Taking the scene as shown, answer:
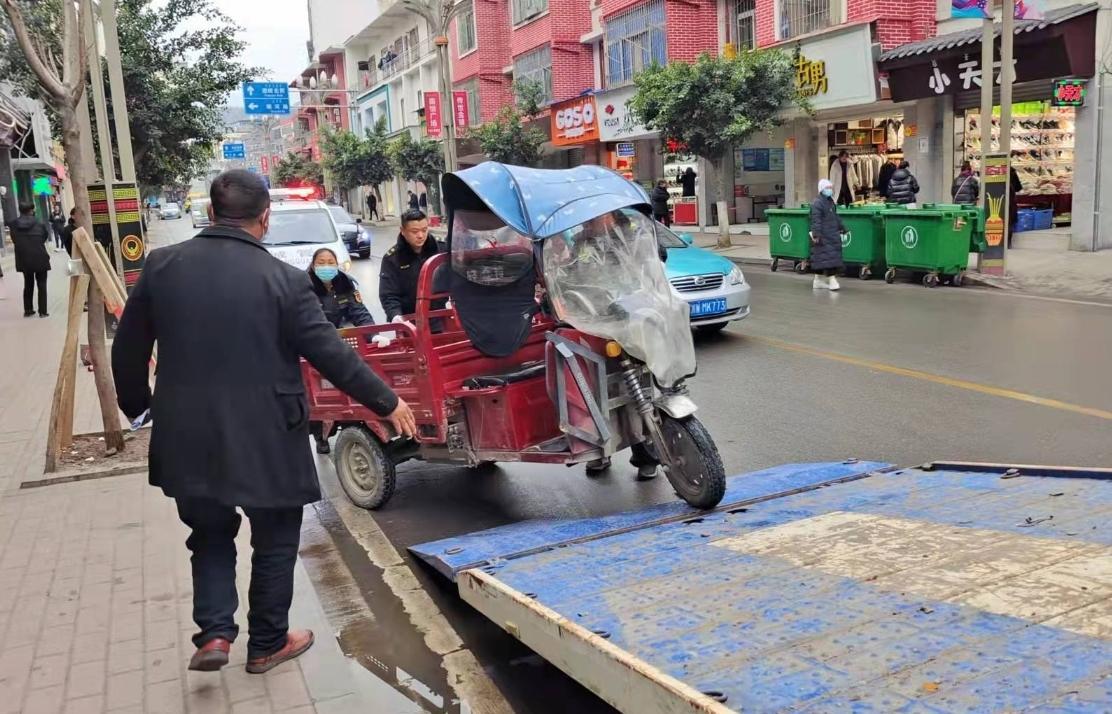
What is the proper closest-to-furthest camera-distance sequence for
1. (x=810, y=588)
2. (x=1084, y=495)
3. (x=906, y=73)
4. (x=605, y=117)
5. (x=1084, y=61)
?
(x=810, y=588)
(x=1084, y=495)
(x=1084, y=61)
(x=906, y=73)
(x=605, y=117)

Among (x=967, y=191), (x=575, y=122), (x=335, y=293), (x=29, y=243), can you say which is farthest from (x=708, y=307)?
(x=575, y=122)

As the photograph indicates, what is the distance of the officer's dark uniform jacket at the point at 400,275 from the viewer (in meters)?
7.09

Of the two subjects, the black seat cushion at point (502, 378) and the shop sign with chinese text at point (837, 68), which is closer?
the black seat cushion at point (502, 378)

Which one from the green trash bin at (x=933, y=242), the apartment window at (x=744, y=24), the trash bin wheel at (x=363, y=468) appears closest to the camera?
the trash bin wheel at (x=363, y=468)

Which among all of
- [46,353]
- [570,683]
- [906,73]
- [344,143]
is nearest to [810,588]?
[570,683]

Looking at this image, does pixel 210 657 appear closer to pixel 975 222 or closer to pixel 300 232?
pixel 300 232

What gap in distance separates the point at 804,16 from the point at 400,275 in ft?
62.8

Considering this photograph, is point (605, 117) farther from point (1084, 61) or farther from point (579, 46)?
point (1084, 61)

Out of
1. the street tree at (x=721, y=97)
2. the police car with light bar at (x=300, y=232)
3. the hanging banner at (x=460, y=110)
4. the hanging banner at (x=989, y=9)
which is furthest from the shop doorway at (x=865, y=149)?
the hanging banner at (x=460, y=110)

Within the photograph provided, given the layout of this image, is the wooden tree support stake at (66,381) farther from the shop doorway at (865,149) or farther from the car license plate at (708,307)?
the shop doorway at (865,149)

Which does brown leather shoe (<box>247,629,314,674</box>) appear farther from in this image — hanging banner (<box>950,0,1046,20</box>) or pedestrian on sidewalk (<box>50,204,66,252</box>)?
pedestrian on sidewalk (<box>50,204,66,252</box>)

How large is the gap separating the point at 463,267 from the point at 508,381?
0.73 meters

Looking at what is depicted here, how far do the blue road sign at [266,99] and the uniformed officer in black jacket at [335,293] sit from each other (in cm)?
4355

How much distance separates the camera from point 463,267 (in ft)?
18.2
